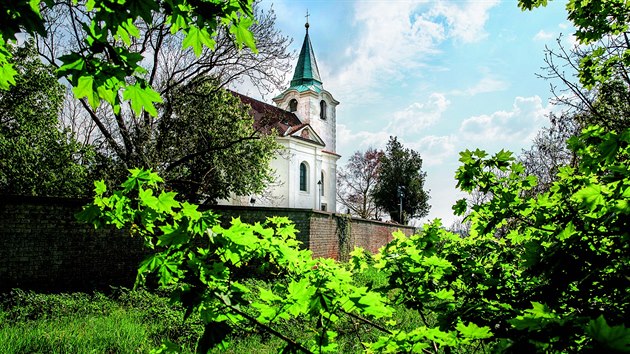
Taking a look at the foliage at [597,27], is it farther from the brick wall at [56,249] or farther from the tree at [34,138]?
the tree at [34,138]

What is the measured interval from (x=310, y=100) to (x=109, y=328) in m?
32.0

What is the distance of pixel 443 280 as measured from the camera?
2.73m

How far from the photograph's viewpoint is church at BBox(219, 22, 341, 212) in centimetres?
3053

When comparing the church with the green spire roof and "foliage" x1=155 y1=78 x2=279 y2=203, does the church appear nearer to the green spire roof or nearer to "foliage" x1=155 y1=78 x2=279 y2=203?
the green spire roof

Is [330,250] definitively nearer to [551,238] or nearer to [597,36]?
[597,36]

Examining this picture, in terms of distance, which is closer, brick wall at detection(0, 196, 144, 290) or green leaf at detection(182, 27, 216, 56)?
green leaf at detection(182, 27, 216, 56)

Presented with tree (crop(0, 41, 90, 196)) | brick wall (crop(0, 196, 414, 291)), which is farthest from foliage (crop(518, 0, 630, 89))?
tree (crop(0, 41, 90, 196))

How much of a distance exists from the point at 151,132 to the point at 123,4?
42.3 feet

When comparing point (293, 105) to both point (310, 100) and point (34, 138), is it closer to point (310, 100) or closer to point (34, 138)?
point (310, 100)

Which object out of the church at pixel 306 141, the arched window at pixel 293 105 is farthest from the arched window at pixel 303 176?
the arched window at pixel 293 105

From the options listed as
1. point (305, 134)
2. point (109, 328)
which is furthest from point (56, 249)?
point (305, 134)

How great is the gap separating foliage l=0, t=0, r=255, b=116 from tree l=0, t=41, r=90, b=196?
12.9 meters

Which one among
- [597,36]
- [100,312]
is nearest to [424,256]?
[597,36]

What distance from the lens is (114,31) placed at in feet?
6.06
